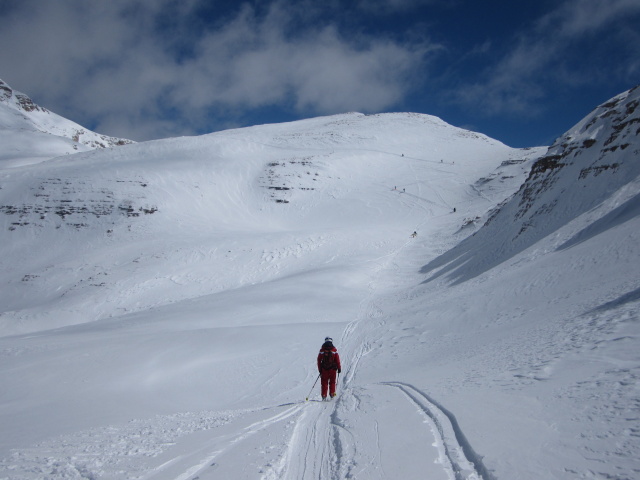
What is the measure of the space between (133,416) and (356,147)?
261ft

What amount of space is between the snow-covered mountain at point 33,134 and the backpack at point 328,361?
9693cm

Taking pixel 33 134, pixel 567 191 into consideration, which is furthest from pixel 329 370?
pixel 33 134

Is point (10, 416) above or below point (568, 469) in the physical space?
above

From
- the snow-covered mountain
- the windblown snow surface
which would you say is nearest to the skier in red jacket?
the windblown snow surface

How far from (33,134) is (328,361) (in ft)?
482

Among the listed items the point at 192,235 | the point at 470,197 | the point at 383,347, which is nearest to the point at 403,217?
the point at 470,197

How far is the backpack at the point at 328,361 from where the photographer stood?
8.98m

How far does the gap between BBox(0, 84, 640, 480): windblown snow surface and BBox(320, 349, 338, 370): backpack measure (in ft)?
2.65

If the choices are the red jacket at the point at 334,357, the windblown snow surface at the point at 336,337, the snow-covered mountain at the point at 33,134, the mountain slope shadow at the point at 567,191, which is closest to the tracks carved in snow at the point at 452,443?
the windblown snow surface at the point at 336,337

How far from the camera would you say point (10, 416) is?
24.1ft

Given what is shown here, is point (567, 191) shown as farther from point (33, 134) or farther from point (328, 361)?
point (33, 134)

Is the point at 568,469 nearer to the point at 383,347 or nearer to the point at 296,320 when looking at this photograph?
the point at 383,347

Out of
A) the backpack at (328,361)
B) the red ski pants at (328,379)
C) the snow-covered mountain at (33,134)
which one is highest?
the snow-covered mountain at (33,134)

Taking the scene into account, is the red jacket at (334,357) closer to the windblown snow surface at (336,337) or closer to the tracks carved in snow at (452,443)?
the windblown snow surface at (336,337)
